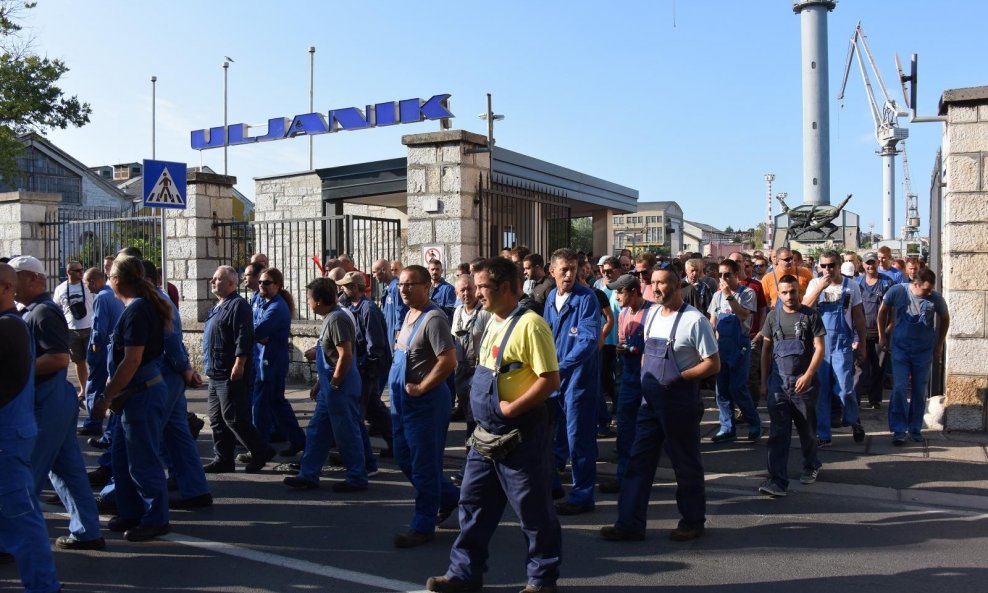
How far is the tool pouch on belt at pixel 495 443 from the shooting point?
13.9 feet

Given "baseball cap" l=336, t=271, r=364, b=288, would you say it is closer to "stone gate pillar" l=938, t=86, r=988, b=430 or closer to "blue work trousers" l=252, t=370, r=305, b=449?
"blue work trousers" l=252, t=370, r=305, b=449

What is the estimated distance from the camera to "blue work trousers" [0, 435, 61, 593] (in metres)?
4.15

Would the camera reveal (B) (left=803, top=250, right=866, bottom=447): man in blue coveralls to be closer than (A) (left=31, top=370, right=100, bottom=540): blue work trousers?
No

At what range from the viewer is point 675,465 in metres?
5.37

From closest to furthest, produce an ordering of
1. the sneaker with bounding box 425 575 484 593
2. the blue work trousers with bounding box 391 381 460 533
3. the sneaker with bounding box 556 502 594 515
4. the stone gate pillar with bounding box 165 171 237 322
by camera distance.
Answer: the sneaker with bounding box 425 575 484 593, the blue work trousers with bounding box 391 381 460 533, the sneaker with bounding box 556 502 594 515, the stone gate pillar with bounding box 165 171 237 322

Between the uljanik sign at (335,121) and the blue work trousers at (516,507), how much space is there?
1371 centimetres

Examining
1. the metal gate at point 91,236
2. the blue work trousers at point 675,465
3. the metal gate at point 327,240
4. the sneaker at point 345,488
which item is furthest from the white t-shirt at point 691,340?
the metal gate at point 91,236

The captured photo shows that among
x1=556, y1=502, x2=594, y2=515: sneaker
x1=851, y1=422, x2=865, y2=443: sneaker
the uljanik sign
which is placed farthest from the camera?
the uljanik sign

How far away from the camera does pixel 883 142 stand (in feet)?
299

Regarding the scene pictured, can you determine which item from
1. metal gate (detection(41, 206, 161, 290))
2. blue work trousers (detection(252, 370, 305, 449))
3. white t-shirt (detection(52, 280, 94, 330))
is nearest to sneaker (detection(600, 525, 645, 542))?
blue work trousers (detection(252, 370, 305, 449))

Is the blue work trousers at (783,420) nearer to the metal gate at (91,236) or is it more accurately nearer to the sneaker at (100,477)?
the sneaker at (100,477)

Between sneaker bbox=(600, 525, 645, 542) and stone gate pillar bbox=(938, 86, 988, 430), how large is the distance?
4673 millimetres

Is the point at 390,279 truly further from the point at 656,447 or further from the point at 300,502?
the point at 656,447

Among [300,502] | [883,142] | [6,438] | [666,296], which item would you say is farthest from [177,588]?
[883,142]
